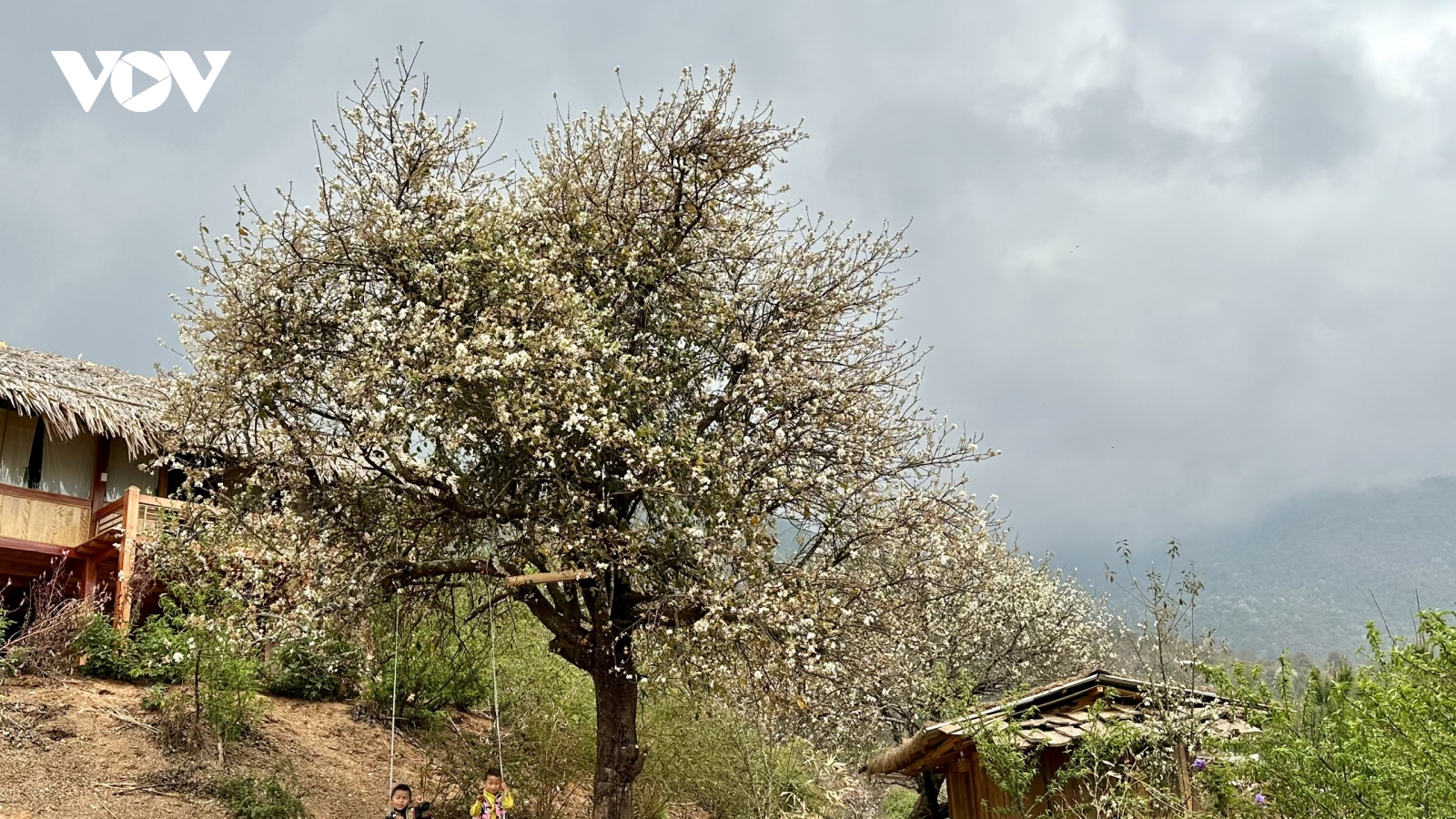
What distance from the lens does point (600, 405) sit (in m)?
9.96

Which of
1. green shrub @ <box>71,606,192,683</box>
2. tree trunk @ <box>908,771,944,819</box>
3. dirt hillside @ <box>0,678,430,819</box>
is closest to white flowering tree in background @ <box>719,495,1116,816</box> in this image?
tree trunk @ <box>908,771,944,819</box>

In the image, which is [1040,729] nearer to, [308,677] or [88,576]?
[308,677]

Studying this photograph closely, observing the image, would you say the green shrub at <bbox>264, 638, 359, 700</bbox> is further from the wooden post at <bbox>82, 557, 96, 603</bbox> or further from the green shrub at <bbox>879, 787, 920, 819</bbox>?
the green shrub at <bbox>879, 787, 920, 819</bbox>

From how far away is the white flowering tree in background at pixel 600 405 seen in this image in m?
9.72

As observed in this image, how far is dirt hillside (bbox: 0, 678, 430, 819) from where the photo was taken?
11.8m

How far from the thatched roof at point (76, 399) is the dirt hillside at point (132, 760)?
4.72 meters

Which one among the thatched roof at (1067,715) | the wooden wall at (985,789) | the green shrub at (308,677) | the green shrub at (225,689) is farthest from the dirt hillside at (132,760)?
the wooden wall at (985,789)

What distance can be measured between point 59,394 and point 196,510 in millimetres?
9311

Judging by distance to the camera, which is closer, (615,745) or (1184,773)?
(1184,773)

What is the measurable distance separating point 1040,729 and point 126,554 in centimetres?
1448

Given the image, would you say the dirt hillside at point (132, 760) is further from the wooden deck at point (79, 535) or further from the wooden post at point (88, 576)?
the wooden post at point (88, 576)

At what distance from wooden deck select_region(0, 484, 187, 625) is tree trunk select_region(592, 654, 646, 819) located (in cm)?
935

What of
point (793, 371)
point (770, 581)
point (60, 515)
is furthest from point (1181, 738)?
point (60, 515)

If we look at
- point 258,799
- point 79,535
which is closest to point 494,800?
point 258,799
